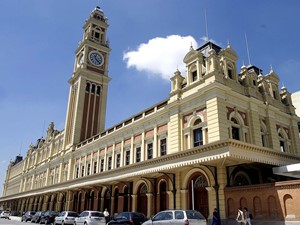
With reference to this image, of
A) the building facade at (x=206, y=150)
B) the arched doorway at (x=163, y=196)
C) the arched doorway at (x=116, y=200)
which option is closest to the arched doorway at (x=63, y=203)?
the building facade at (x=206, y=150)

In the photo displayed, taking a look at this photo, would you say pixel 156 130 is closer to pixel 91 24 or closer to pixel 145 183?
pixel 145 183

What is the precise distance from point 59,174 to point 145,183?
24789mm

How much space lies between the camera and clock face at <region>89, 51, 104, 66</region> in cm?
5316

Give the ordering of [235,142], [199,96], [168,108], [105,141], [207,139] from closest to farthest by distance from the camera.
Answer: [235,142], [207,139], [199,96], [168,108], [105,141]

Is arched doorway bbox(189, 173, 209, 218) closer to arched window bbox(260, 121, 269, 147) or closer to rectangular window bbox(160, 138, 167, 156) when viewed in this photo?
rectangular window bbox(160, 138, 167, 156)

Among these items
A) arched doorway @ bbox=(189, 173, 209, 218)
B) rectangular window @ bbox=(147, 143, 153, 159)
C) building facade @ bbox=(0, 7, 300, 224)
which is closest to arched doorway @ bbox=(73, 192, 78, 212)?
building facade @ bbox=(0, 7, 300, 224)

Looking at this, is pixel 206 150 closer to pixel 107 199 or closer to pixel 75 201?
pixel 107 199

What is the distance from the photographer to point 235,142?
17516mm

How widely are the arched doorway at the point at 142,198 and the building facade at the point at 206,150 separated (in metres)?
0.09

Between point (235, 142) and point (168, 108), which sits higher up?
point (168, 108)

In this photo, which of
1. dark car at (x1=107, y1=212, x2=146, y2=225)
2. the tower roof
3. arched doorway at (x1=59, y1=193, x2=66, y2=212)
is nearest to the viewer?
dark car at (x1=107, y1=212, x2=146, y2=225)

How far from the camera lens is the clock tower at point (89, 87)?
47.6 meters

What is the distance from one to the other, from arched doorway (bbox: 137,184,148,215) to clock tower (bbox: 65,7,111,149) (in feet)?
67.0

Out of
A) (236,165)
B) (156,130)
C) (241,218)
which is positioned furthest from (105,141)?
(241,218)
